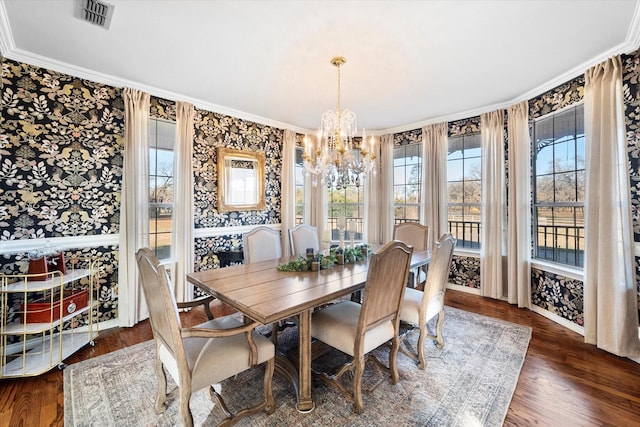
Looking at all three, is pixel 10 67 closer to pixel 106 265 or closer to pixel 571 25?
pixel 106 265

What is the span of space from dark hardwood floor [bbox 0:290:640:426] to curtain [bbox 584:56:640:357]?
0.77 ft

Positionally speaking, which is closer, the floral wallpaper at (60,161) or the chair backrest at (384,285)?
the chair backrest at (384,285)

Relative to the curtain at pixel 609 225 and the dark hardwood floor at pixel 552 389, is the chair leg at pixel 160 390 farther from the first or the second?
the curtain at pixel 609 225

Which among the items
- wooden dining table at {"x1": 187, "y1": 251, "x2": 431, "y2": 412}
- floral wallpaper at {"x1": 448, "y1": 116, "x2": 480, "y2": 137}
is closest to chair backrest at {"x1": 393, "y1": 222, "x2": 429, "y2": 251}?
wooden dining table at {"x1": 187, "y1": 251, "x2": 431, "y2": 412}

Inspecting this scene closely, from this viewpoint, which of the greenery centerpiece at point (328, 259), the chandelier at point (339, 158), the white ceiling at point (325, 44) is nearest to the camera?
the white ceiling at point (325, 44)

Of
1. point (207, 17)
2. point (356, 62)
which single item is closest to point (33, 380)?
point (207, 17)

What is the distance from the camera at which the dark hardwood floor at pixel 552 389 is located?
1.66m

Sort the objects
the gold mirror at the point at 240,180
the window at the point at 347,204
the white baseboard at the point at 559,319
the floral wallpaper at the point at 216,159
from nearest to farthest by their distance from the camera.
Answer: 1. the white baseboard at the point at 559,319
2. the floral wallpaper at the point at 216,159
3. the gold mirror at the point at 240,180
4. the window at the point at 347,204

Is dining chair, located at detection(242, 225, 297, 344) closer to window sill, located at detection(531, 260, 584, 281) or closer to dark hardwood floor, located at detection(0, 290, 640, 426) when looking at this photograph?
dark hardwood floor, located at detection(0, 290, 640, 426)

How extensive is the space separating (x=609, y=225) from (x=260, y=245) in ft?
10.7

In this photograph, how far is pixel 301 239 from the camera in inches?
131

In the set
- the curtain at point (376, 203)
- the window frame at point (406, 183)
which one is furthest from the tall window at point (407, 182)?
the curtain at point (376, 203)

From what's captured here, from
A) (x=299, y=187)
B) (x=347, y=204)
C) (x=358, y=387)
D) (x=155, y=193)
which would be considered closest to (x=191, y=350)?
(x=358, y=387)

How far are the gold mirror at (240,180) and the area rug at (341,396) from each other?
2069 millimetres
